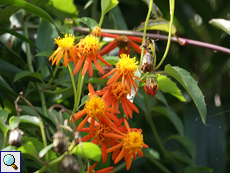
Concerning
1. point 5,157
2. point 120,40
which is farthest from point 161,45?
point 5,157

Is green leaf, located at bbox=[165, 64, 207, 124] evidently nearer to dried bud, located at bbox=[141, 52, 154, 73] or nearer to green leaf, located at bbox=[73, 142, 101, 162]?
dried bud, located at bbox=[141, 52, 154, 73]

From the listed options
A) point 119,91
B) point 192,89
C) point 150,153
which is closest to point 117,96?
point 119,91

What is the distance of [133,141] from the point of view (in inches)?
13.9

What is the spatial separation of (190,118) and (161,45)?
257mm

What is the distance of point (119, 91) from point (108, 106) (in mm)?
28

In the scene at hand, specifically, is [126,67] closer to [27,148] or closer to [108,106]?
[108,106]

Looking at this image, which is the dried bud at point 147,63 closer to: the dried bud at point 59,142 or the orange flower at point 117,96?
the orange flower at point 117,96

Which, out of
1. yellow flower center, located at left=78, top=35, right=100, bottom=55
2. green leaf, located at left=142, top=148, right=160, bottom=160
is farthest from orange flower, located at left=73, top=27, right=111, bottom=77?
green leaf, located at left=142, top=148, right=160, bottom=160

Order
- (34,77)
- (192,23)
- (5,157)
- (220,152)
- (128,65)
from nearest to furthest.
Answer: (5,157), (128,65), (34,77), (220,152), (192,23)

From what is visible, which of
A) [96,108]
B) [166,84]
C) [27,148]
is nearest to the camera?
[27,148]

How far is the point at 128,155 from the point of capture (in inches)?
14.9

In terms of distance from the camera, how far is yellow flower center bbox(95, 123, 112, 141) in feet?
1.18

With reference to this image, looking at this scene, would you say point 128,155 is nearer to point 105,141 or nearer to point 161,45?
point 105,141

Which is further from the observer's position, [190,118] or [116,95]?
[190,118]
